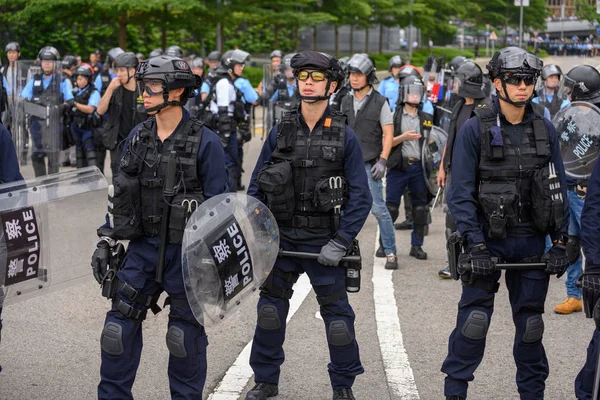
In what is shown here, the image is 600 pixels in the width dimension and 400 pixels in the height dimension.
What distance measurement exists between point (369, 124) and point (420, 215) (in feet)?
3.86

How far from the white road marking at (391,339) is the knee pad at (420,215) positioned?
0.59 meters

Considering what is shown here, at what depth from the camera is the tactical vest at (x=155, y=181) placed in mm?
4988

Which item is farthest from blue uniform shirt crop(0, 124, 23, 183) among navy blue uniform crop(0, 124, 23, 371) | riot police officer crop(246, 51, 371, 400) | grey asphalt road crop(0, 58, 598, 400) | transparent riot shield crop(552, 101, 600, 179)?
transparent riot shield crop(552, 101, 600, 179)

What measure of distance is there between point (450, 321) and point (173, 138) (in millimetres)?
3181

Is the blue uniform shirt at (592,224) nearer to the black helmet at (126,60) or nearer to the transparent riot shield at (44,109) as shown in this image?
the black helmet at (126,60)

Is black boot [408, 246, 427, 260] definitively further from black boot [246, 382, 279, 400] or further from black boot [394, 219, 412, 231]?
black boot [246, 382, 279, 400]

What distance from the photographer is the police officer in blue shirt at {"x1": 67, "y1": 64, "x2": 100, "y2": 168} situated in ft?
42.3

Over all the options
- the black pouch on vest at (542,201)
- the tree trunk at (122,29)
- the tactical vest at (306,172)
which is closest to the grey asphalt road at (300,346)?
the tactical vest at (306,172)

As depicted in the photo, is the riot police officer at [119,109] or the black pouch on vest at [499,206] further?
the riot police officer at [119,109]

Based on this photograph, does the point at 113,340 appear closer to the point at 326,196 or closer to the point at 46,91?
the point at 326,196

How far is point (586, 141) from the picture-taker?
6.55 metres

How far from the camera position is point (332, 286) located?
546 centimetres

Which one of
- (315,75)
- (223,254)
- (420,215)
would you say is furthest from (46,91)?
(223,254)

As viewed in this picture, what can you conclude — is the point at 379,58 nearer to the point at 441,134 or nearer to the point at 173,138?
the point at 441,134
